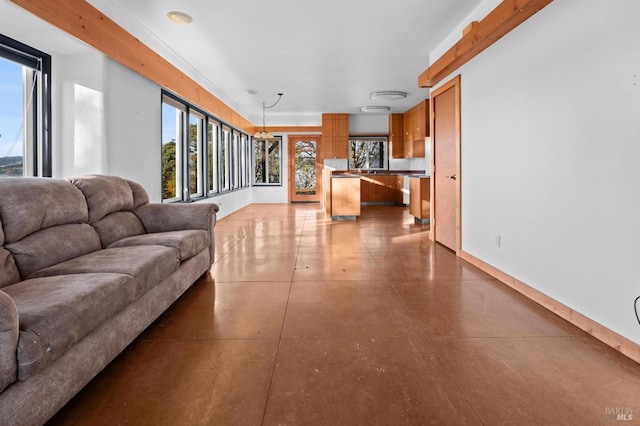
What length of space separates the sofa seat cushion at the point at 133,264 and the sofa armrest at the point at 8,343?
737mm

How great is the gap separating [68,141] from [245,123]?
6.79 metres

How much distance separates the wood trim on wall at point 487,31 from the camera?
2713mm

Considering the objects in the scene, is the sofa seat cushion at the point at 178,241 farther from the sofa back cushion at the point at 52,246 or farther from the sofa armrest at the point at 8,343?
the sofa armrest at the point at 8,343

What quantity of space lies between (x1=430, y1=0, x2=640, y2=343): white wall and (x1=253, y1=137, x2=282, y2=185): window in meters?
8.55

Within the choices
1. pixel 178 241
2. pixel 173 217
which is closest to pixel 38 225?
pixel 178 241

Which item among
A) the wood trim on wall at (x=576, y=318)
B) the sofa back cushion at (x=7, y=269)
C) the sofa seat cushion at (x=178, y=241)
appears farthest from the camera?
the sofa seat cushion at (x=178, y=241)

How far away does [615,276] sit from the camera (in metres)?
2.05

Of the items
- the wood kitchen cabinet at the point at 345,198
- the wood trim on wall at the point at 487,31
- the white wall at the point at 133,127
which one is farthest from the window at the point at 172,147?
the wood trim on wall at the point at 487,31

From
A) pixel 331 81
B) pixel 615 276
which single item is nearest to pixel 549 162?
pixel 615 276

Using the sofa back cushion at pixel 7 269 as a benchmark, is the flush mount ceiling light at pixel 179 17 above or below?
above

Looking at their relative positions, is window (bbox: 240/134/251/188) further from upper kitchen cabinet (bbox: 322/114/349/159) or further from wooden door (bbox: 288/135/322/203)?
upper kitchen cabinet (bbox: 322/114/349/159)

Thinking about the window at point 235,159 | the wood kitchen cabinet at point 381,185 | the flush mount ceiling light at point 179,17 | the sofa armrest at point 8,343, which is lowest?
the sofa armrest at point 8,343

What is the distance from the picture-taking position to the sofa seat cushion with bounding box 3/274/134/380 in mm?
1241

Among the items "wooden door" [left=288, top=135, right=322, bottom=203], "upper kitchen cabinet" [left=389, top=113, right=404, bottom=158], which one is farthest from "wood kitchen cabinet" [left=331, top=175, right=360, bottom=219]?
"wooden door" [left=288, top=135, right=322, bottom=203]
